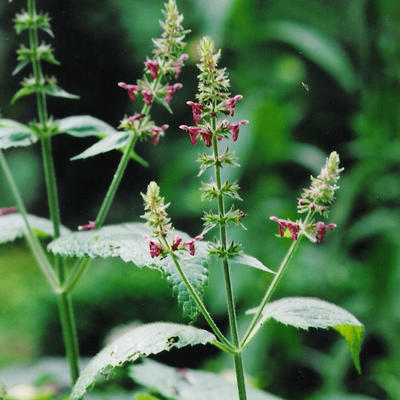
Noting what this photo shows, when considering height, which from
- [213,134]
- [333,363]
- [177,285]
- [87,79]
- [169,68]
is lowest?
[333,363]

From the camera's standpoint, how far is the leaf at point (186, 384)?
1286 millimetres

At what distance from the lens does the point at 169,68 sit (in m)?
1.02

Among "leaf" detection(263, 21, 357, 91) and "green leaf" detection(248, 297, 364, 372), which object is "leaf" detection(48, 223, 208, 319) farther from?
"leaf" detection(263, 21, 357, 91)

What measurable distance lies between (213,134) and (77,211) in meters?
6.98

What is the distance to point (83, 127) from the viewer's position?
48.3 inches

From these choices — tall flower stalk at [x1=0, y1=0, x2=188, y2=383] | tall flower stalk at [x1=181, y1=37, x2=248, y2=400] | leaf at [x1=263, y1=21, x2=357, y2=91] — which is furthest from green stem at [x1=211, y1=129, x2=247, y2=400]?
leaf at [x1=263, y1=21, x2=357, y2=91]

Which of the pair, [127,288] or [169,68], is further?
[127,288]

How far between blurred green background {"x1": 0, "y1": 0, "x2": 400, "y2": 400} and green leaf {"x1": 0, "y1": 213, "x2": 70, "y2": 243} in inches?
39.6

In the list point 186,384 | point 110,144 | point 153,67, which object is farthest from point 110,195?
point 186,384

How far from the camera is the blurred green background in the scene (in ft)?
10.2

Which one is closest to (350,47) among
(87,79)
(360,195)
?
(360,195)

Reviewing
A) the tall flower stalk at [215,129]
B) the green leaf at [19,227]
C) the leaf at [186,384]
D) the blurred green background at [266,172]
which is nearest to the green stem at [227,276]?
the tall flower stalk at [215,129]

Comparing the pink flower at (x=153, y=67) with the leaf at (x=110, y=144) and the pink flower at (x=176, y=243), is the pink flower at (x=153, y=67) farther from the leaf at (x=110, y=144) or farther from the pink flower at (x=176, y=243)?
the pink flower at (x=176, y=243)

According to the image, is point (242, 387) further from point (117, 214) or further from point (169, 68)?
point (117, 214)
